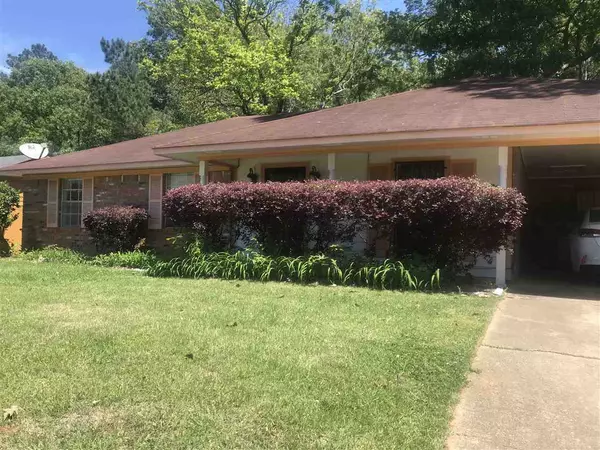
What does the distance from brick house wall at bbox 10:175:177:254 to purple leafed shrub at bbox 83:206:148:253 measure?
2.08ft

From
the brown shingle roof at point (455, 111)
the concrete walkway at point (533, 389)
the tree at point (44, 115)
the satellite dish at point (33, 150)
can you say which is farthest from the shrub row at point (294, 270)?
the tree at point (44, 115)

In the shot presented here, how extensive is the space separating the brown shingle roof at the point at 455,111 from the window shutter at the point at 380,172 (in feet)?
3.27

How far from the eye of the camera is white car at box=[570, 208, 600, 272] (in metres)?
8.70

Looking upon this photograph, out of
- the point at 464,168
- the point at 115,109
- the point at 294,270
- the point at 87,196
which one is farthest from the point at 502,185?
the point at 115,109

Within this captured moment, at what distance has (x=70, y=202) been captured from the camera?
16047 millimetres

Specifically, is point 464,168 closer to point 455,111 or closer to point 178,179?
point 455,111

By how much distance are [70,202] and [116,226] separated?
3570 millimetres

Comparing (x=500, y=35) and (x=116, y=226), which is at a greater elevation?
(x=500, y=35)

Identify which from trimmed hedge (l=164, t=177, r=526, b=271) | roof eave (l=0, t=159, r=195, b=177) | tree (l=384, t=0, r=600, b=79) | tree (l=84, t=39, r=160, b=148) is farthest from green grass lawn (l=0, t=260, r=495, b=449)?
tree (l=84, t=39, r=160, b=148)

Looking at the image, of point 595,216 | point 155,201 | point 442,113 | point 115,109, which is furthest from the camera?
point 115,109

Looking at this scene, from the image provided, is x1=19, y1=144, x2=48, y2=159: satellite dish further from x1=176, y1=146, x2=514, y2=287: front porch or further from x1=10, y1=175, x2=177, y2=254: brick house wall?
x1=176, y1=146, x2=514, y2=287: front porch

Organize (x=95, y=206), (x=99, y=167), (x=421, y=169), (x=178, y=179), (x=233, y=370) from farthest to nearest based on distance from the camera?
(x=95, y=206)
(x=99, y=167)
(x=178, y=179)
(x=421, y=169)
(x=233, y=370)

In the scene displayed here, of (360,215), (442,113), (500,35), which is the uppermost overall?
(500,35)

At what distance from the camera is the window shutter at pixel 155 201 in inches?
566
